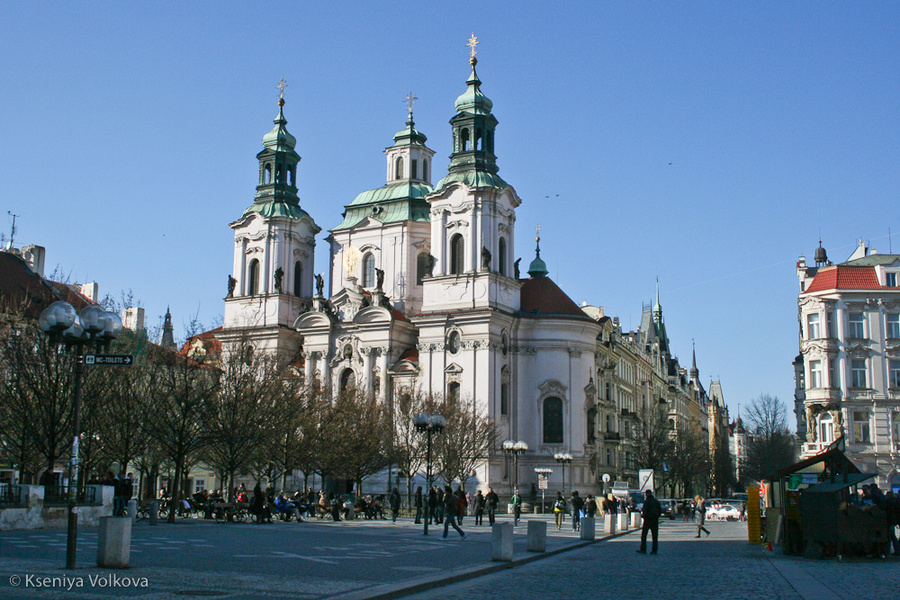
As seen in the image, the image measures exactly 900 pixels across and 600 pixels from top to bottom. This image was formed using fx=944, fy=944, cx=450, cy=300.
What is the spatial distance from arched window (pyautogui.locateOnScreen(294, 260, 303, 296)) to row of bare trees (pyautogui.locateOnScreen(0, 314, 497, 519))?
663 inches

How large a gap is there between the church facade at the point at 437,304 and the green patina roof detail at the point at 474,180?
99 mm

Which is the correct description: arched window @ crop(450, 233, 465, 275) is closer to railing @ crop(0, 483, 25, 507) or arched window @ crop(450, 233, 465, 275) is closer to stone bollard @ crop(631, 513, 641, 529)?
stone bollard @ crop(631, 513, 641, 529)

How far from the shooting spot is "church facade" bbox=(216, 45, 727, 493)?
63.3 metres

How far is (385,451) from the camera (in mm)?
55750

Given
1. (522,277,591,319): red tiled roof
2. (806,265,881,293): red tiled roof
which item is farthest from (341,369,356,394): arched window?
(806,265,881,293): red tiled roof

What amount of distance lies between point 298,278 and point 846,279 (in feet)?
132

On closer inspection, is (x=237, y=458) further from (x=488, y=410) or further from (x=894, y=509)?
(x=894, y=509)

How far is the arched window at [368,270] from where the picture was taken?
2904 inches

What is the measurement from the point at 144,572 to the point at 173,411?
2511 cm

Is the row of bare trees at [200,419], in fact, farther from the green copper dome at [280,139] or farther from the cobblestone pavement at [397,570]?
the green copper dome at [280,139]

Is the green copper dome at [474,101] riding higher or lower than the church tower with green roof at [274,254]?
higher

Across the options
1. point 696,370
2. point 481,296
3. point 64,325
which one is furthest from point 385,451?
point 696,370

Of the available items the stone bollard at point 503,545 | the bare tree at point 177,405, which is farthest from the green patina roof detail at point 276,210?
the stone bollard at point 503,545

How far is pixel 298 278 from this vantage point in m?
74.8
